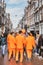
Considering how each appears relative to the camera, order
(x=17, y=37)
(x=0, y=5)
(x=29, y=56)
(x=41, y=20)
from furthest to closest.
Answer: (x=0, y=5)
(x=41, y=20)
(x=29, y=56)
(x=17, y=37)

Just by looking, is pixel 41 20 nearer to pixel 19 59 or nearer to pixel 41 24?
pixel 41 24

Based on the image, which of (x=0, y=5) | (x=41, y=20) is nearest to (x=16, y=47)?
(x=41, y=20)

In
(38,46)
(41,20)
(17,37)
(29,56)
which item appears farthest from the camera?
(41,20)

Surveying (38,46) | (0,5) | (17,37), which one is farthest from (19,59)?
(0,5)

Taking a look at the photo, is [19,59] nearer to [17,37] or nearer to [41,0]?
[17,37]

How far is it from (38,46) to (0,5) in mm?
104946

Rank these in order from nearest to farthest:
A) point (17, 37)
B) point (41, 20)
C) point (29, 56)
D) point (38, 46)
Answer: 1. point (17, 37)
2. point (29, 56)
3. point (38, 46)
4. point (41, 20)

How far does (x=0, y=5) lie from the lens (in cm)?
12950

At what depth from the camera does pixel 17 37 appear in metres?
19.9

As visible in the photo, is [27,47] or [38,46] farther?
[38,46]

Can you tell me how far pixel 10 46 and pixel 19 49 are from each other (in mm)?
1325

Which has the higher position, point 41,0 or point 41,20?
point 41,0

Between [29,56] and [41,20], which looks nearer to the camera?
[29,56]

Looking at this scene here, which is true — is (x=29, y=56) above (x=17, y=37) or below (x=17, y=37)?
below
